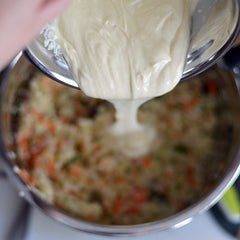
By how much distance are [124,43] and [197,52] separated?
0.19 meters

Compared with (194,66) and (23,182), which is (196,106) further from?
(23,182)

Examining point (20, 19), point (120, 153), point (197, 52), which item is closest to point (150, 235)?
point (120, 153)

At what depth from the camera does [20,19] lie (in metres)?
0.51

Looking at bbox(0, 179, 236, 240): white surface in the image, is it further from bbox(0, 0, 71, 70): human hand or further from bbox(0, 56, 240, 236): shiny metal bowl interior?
bbox(0, 0, 71, 70): human hand

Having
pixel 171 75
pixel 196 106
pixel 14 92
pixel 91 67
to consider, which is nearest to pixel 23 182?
pixel 14 92

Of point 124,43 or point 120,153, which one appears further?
point 120,153

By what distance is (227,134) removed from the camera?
126 centimetres

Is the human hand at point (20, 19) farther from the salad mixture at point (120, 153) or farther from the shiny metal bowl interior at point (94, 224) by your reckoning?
the salad mixture at point (120, 153)

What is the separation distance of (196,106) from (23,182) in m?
0.66

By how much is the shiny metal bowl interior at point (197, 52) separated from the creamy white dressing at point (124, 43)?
0.05m

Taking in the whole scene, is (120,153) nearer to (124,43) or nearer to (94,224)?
(94,224)

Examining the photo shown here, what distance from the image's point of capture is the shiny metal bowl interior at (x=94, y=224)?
3.44 ft

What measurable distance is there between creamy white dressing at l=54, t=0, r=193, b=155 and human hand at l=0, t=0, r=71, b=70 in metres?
0.31

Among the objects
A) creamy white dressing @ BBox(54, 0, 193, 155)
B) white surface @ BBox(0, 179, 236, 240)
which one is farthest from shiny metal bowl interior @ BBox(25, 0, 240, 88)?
white surface @ BBox(0, 179, 236, 240)
